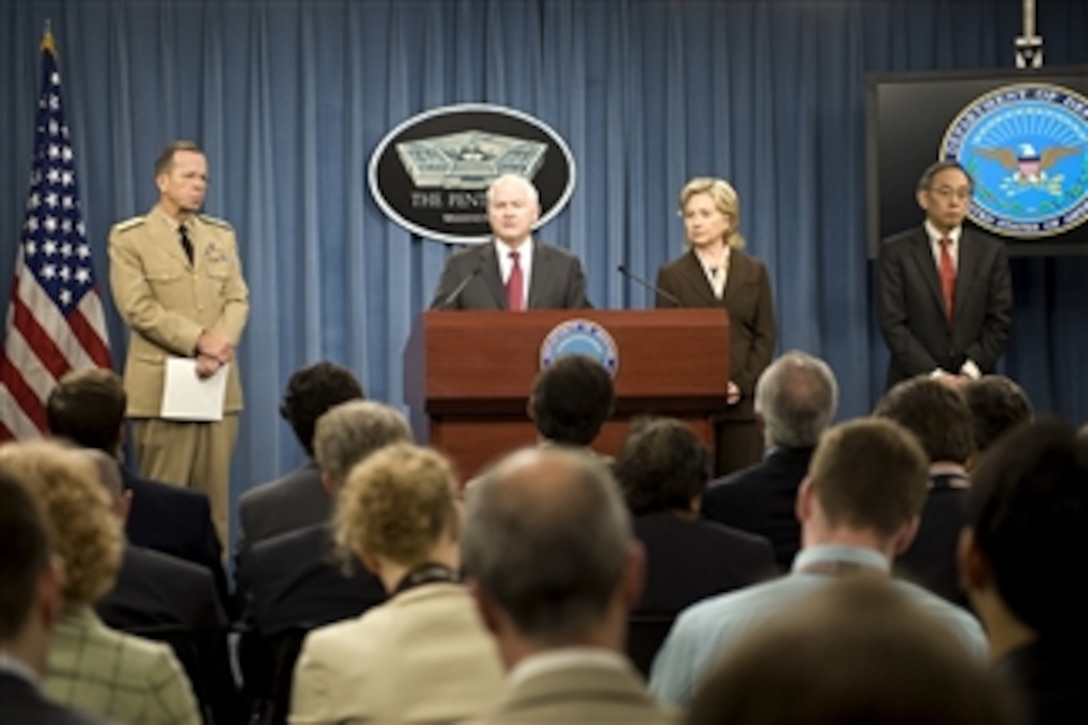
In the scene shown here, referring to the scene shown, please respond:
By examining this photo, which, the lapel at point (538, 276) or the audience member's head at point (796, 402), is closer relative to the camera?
the audience member's head at point (796, 402)

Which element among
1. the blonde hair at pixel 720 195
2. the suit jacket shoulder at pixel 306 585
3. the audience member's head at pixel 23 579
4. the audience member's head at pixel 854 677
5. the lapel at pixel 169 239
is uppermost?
the blonde hair at pixel 720 195

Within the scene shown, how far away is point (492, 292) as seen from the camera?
691 cm

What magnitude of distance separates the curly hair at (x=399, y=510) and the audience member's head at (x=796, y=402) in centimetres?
173

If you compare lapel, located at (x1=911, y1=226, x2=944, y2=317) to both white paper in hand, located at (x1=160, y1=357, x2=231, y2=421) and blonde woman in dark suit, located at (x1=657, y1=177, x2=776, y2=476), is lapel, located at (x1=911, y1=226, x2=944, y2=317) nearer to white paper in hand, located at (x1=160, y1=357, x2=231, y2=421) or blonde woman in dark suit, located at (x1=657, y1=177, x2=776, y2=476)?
blonde woman in dark suit, located at (x1=657, y1=177, x2=776, y2=476)

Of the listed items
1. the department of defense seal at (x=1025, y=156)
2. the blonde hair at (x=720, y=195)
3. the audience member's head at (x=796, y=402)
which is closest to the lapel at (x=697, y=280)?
the blonde hair at (x=720, y=195)

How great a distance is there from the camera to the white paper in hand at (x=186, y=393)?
779 centimetres

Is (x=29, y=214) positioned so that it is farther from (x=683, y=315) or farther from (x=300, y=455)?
(x=683, y=315)

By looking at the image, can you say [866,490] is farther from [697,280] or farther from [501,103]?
[501,103]

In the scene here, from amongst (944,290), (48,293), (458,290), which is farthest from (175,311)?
(944,290)

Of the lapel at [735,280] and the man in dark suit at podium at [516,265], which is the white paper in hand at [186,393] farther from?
the lapel at [735,280]

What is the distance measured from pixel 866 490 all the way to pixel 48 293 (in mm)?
6065

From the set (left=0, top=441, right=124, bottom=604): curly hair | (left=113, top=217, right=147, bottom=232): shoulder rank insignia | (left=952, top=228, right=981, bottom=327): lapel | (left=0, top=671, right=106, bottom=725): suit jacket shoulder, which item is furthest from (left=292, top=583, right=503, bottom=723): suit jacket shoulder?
(left=952, top=228, right=981, bottom=327): lapel

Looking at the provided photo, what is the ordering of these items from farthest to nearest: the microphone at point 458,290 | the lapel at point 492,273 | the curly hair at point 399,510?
the lapel at point 492,273
the microphone at point 458,290
the curly hair at point 399,510

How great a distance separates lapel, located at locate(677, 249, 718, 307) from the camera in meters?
7.63
